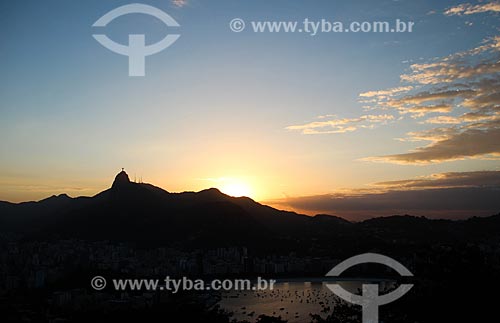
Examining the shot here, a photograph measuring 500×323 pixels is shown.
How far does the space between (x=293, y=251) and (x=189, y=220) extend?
1369 cm

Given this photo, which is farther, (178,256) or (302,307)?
(178,256)

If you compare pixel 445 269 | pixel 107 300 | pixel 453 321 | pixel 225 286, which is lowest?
pixel 225 286

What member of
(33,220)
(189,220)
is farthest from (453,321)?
(33,220)

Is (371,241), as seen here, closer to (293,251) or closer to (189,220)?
(293,251)

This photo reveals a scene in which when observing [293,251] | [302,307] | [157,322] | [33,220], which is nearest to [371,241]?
[293,251]

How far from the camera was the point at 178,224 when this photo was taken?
54.2 metres

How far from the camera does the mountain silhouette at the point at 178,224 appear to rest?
50344 millimetres

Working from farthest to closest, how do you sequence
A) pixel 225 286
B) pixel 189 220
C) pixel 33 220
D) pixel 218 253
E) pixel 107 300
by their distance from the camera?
pixel 33 220
pixel 189 220
pixel 218 253
pixel 225 286
pixel 107 300

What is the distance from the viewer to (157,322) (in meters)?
14.0

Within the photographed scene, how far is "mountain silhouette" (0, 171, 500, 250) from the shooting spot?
50.3 m

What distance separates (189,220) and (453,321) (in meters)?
51.6

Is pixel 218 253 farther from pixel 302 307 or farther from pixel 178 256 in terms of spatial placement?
pixel 302 307

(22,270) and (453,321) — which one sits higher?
(453,321)

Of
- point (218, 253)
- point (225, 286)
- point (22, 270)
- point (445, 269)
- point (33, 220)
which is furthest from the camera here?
point (33, 220)
